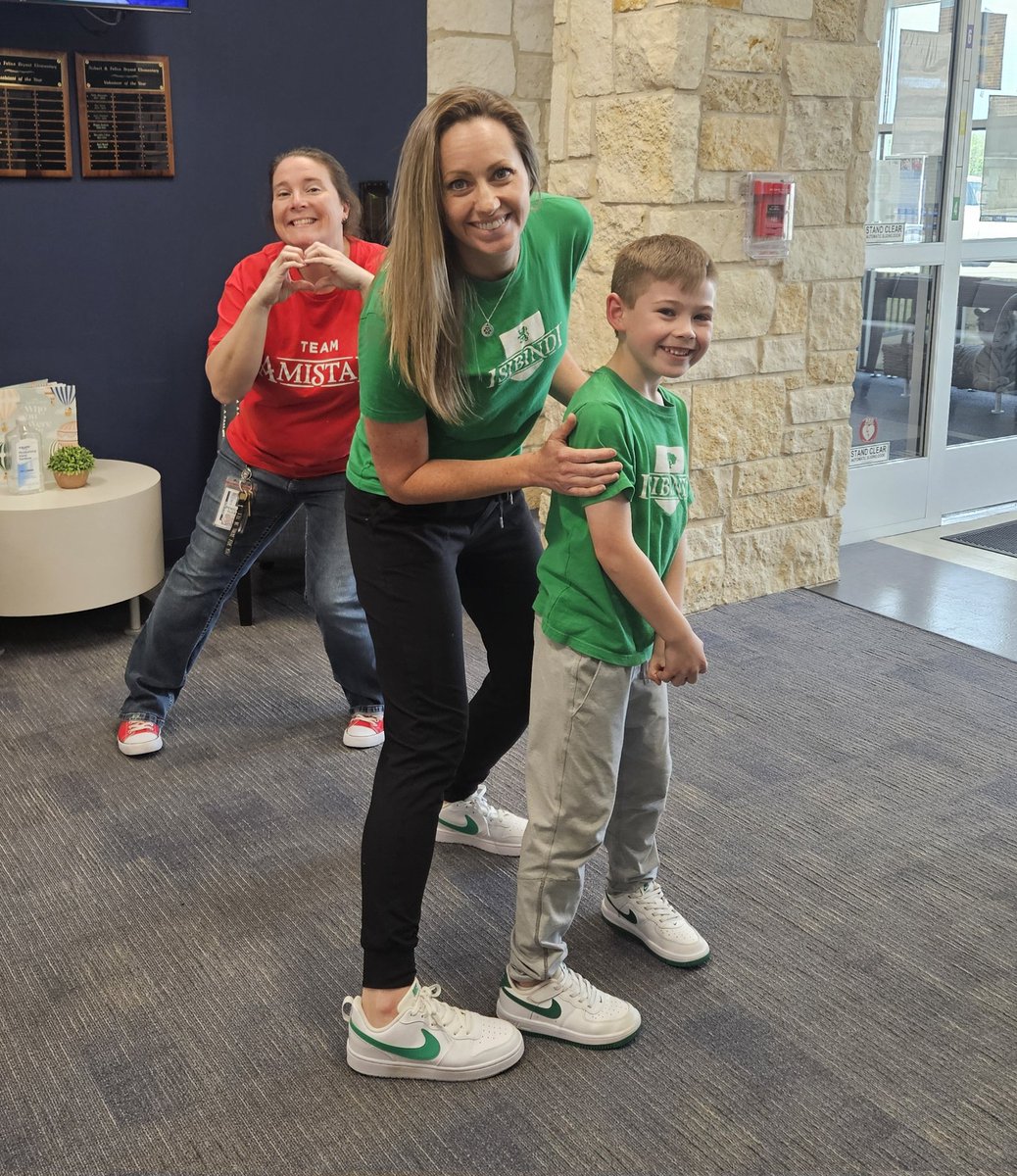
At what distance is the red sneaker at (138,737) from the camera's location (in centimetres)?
269

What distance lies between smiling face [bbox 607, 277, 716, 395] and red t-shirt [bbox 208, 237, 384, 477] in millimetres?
1036

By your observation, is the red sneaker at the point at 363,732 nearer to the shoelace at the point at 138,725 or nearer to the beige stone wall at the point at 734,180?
the shoelace at the point at 138,725

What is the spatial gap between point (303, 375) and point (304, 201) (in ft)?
1.14

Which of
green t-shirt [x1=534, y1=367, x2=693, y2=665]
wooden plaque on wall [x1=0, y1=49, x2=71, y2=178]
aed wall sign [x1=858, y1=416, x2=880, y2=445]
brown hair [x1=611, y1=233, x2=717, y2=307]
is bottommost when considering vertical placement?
aed wall sign [x1=858, y1=416, x2=880, y2=445]

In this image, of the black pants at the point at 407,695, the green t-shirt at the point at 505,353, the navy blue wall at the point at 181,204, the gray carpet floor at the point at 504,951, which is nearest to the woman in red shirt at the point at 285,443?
the gray carpet floor at the point at 504,951

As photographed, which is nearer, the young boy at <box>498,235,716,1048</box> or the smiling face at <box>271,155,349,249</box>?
the young boy at <box>498,235,716,1048</box>

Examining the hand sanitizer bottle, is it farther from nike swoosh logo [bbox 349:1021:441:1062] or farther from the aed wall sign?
the aed wall sign

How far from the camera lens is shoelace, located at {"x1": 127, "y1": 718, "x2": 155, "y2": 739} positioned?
2.71 m

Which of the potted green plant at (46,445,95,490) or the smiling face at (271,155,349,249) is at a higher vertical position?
the smiling face at (271,155,349,249)

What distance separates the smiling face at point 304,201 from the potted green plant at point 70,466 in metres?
1.16

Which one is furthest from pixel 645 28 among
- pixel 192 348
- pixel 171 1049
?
pixel 171 1049

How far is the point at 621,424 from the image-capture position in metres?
1.59

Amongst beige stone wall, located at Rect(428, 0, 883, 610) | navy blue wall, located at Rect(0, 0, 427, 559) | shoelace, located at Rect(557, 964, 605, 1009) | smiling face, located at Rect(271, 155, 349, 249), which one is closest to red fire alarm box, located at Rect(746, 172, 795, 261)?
beige stone wall, located at Rect(428, 0, 883, 610)

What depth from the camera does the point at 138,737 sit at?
2.70 m
